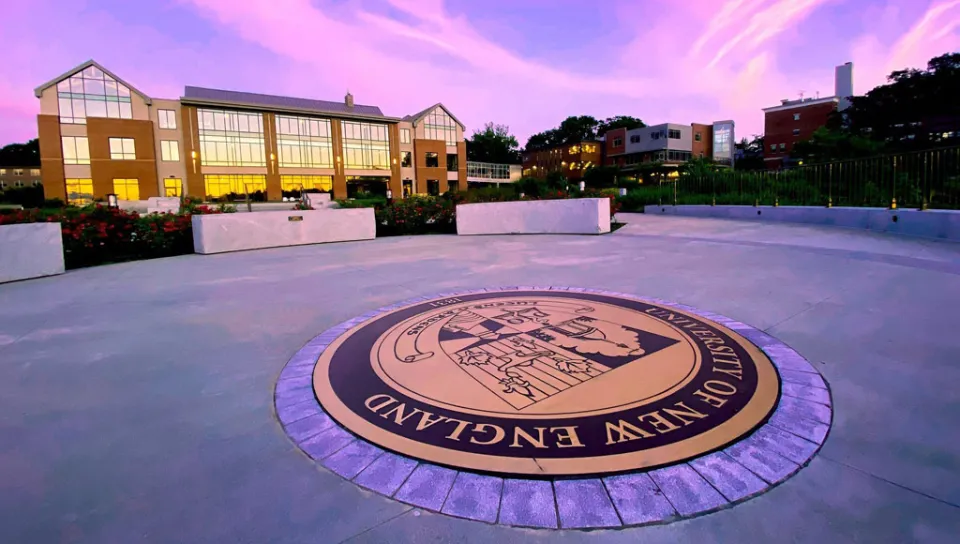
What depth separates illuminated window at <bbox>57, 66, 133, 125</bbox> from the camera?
37.4 m

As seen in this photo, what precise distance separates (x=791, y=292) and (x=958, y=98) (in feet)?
184

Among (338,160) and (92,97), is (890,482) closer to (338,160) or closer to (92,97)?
(338,160)

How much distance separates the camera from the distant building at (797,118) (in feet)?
187

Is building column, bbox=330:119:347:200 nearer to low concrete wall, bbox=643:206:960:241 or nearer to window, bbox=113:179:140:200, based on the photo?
window, bbox=113:179:140:200

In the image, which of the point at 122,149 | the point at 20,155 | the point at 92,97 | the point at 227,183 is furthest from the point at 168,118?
the point at 20,155

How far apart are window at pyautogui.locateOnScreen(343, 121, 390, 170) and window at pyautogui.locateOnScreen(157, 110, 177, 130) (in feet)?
48.7

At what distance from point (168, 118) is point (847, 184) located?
158ft

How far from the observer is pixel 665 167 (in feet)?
187

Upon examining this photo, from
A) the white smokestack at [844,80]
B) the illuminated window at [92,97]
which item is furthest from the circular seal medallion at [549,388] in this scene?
the white smokestack at [844,80]

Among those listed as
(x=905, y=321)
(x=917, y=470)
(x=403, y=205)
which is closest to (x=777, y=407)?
(x=917, y=470)

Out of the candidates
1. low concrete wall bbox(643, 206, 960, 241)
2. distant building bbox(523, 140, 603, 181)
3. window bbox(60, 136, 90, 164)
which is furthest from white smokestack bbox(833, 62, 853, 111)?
window bbox(60, 136, 90, 164)

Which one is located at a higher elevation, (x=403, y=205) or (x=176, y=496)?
(x=403, y=205)

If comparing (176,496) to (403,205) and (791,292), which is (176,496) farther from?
(403,205)

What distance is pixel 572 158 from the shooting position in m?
73.8
